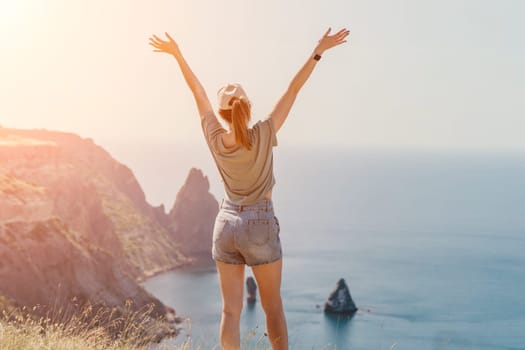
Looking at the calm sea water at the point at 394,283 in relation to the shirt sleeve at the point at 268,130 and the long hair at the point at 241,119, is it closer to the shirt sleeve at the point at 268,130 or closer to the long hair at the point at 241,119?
the shirt sleeve at the point at 268,130

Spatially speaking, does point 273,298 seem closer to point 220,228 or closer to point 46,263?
point 220,228

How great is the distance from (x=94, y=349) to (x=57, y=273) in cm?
5289

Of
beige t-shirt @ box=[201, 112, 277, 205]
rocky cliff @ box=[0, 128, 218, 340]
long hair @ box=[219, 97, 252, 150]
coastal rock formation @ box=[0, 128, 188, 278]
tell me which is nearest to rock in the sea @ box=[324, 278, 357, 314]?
rocky cliff @ box=[0, 128, 218, 340]

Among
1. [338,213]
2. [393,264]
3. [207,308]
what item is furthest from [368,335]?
[338,213]

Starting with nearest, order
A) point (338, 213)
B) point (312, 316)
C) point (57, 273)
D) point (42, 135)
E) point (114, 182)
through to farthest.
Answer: point (57, 273)
point (312, 316)
point (42, 135)
point (114, 182)
point (338, 213)

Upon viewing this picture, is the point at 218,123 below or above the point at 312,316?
above

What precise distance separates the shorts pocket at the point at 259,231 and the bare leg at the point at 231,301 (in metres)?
0.37

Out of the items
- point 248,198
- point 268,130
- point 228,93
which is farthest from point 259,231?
point 228,93

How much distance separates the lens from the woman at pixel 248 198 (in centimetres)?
537

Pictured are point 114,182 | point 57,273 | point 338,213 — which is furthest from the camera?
point 338,213

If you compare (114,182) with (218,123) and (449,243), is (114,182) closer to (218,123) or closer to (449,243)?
(449,243)

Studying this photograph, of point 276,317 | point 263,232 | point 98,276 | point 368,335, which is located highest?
point 263,232

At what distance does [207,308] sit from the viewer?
85.5m

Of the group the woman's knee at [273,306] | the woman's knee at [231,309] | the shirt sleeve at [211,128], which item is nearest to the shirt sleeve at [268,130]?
the shirt sleeve at [211,128]
